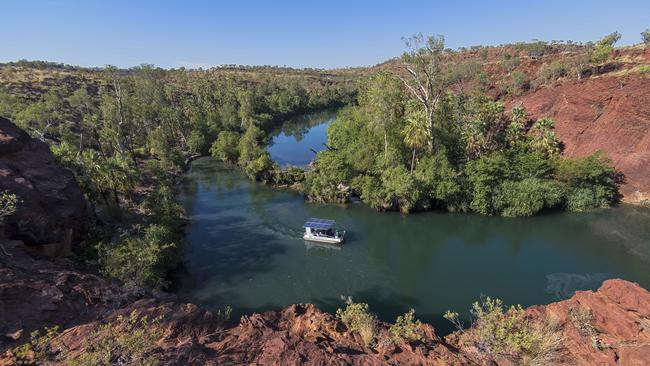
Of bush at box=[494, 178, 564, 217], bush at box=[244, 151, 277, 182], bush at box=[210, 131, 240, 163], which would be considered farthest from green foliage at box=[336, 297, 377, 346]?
bush at box=[210, 131, 240, 163]

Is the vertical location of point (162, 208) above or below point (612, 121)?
below

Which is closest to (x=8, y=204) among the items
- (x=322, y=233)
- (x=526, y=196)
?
(x=322, y=233)

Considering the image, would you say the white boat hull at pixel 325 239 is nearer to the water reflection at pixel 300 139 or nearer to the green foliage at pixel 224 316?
the green foliage at pixel 224 316

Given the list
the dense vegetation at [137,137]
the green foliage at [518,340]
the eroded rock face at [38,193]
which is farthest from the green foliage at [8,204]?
the green foliage at [518,340]

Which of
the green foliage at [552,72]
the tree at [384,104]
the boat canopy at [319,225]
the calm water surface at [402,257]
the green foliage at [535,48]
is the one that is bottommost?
the calm water surface at [402,257]

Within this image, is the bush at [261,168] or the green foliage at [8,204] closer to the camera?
the green foliage at [8,204]

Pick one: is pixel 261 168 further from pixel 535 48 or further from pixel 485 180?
pixel 535 48
